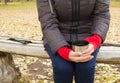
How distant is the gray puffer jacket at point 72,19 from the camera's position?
8.97ft

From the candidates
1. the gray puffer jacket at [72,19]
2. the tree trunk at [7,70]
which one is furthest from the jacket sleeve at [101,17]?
the tree trunk at [7,70]

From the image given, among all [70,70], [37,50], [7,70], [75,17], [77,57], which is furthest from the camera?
[7,70]

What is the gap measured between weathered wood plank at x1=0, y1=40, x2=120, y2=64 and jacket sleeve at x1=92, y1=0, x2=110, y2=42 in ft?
1.33

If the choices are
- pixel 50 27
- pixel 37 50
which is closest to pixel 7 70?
pixel 37 50

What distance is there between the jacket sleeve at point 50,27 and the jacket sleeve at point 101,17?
1.08 ft

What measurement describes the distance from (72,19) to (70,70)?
0.46 m

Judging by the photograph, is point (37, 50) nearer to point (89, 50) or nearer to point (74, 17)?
point (74, 17)

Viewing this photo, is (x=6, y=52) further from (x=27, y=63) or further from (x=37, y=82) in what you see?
(x=27, y=63)

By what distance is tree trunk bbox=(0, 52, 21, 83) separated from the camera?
12.5ft

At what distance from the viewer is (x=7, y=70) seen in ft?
12.6

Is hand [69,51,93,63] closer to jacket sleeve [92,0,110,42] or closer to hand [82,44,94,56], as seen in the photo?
hand [82,44,94,56]

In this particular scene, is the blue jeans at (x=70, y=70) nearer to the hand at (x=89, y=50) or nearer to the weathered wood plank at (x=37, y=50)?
the hand at (x=89, y=50)

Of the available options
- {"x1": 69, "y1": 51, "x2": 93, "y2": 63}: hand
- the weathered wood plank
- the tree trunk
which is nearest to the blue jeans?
{"x1": 69, "y1": 51, "x2": 93, "y2": 63}: hand

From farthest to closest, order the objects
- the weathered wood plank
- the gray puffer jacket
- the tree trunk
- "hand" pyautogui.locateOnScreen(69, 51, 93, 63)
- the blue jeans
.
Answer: the tree trunk < the weathered wood plank < the gray puffer jacket < the blue jeans < "hand" pyautogui.locateOnScreen(69, 51, 93, 63)
